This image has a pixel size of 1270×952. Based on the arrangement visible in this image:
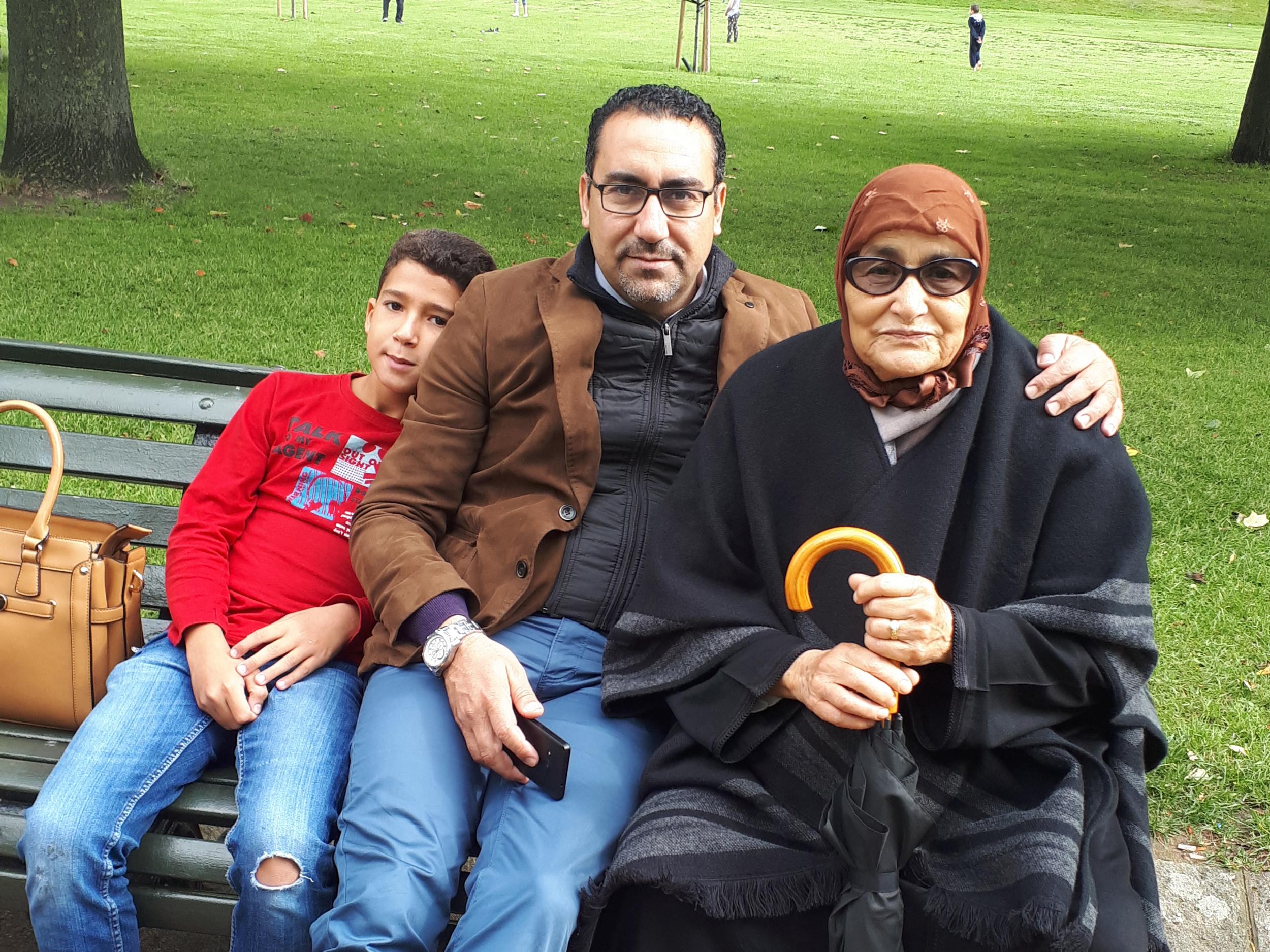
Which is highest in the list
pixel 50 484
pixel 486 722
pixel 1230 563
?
pixel 50 484

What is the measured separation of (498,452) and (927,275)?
1155mm

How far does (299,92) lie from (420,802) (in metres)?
16.2

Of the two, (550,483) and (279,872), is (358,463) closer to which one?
(550,483)

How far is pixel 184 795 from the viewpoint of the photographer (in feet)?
8.91

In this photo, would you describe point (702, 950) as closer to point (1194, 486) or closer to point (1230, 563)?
point (1230, 563)

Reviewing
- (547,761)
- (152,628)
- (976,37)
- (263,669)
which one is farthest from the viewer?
(976,37)

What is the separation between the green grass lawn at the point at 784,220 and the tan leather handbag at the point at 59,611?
110 inches

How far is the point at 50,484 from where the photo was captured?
2.88 meters

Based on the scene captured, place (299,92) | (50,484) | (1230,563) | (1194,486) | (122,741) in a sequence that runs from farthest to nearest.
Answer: (299,92) → (1194,486) → (1230,563) → (50,484) → (122,741)

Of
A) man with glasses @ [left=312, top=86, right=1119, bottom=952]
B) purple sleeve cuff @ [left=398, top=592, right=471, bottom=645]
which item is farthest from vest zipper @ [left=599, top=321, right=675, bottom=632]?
purple sleeve cuff @ [left=398, top=592, right=471, bottom=645]

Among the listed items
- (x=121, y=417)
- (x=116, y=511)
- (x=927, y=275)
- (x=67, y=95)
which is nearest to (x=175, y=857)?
(x=116, y=511)

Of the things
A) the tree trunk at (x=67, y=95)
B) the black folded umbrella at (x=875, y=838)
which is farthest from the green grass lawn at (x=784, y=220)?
the black folded umbrella at (x=875, y=838)

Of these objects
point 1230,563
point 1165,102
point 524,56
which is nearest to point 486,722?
point 1230,563

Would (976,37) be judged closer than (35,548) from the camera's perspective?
No
